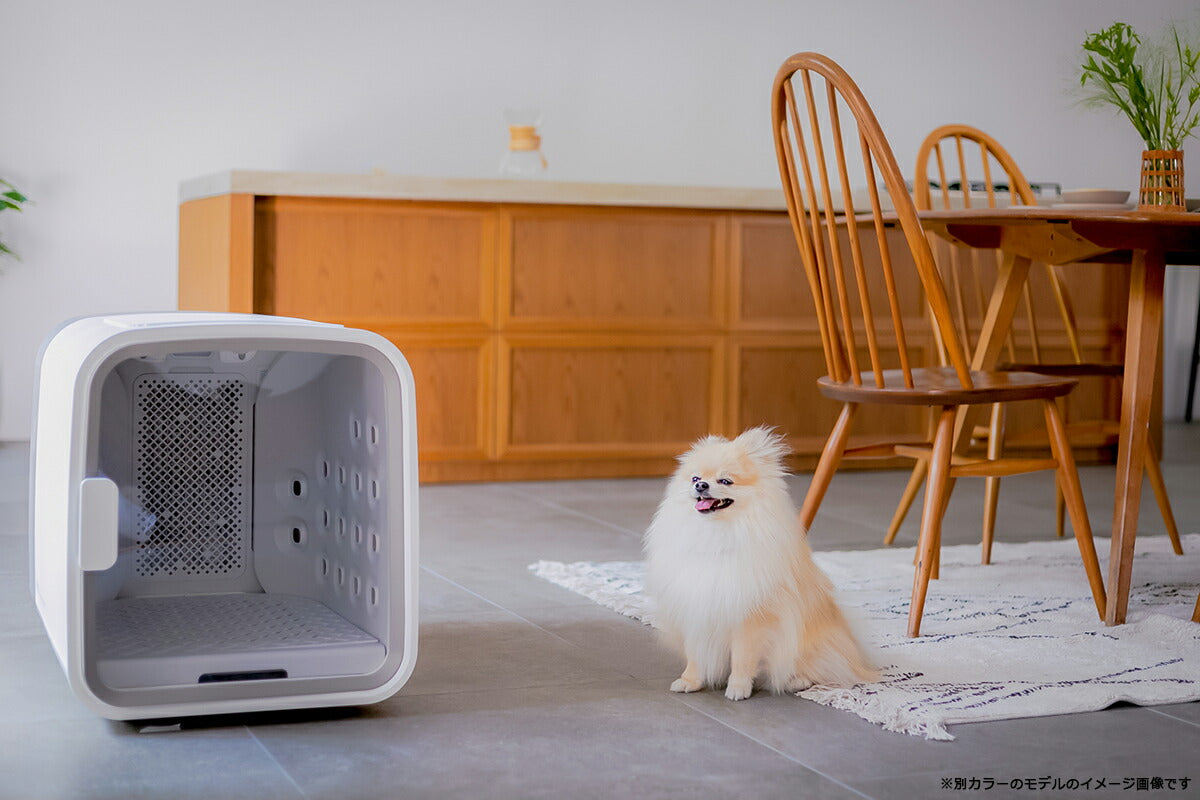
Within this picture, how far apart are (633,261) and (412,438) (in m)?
2.55

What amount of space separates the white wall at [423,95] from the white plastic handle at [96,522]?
3.70 metres

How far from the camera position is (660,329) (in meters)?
4.23

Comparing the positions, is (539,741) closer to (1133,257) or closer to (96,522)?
(96,522)

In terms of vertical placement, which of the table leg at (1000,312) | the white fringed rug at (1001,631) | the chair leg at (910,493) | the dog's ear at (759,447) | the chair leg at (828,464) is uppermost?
the table leg at (1000,312)

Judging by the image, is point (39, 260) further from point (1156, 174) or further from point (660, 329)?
point (1156, 174)

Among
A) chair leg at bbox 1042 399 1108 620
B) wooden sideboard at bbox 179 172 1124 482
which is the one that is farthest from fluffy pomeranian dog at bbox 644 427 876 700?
wooden sideboard at bbox 179 172 1124 482

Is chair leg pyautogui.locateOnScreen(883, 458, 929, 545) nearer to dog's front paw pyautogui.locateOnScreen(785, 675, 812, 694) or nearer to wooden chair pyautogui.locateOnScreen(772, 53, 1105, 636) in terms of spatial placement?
wooden chair pyautogui.locateOnScreen(772, 53, 1105, 636)

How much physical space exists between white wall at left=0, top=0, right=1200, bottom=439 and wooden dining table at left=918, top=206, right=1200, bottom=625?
3.35 meters

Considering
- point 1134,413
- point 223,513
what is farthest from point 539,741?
point 1134,413

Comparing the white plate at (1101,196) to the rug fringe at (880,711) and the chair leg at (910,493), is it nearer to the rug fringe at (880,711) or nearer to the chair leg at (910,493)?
the chair leg at (910,493)

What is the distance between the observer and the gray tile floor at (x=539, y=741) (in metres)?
1.50

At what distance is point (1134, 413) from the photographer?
2.34m

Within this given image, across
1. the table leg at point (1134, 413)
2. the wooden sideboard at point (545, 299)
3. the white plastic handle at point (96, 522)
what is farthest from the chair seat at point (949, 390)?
the wooden sideboard at point (545, 299)

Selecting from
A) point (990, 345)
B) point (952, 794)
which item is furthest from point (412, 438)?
point (990, 345)
